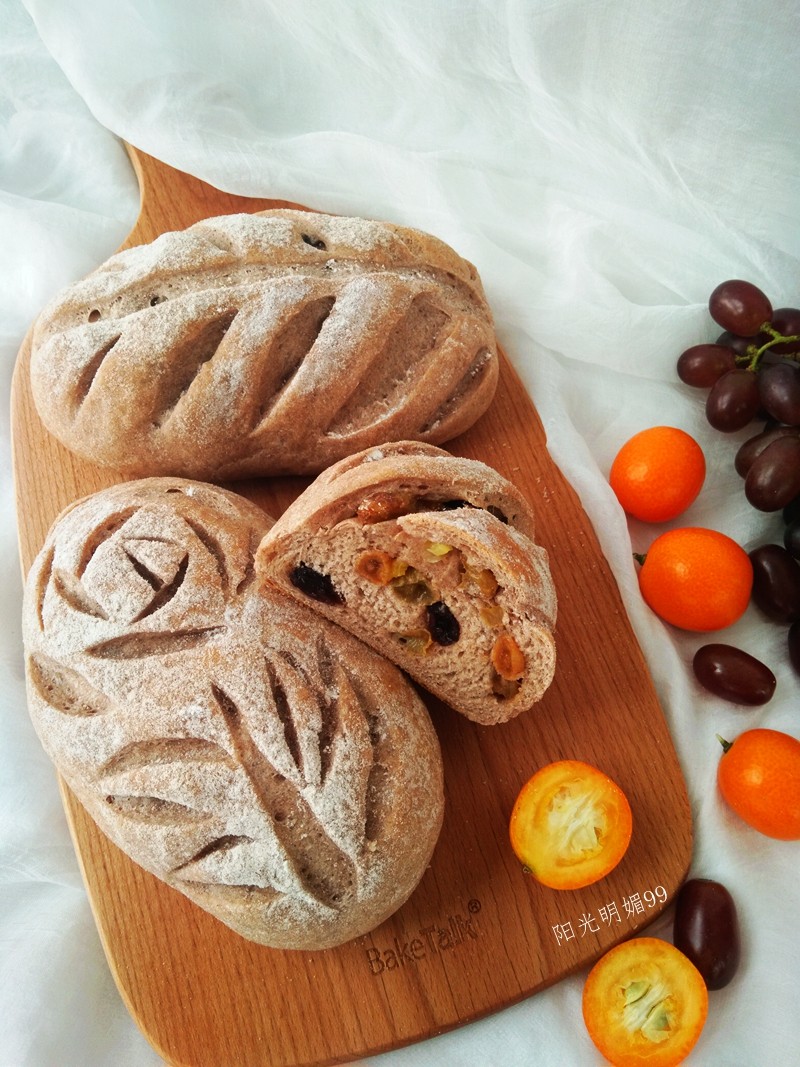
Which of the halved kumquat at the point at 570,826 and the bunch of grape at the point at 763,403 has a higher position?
the bunch of grape at the point at 763,403

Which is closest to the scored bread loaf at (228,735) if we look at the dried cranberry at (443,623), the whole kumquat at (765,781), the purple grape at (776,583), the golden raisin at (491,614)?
the dried cranberry at (443,623)

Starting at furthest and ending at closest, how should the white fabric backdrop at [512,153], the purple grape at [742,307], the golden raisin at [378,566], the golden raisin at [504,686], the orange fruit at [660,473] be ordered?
the white fabric backdrop at [512,153] → the purple grape at [742,307] → the orange fruit at [660,473] → the golden raisin at [504,686] → the golden raisin at [378,566]

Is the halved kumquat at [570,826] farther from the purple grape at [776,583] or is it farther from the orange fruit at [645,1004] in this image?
the purple grape at [776,583]

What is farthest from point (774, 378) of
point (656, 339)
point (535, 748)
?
point (535, 748)

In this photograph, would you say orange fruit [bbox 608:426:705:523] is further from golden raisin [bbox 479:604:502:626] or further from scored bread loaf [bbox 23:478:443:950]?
scored bread loaf [bbox 23:478:443:950]

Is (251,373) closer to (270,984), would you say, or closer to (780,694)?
(270,984)
